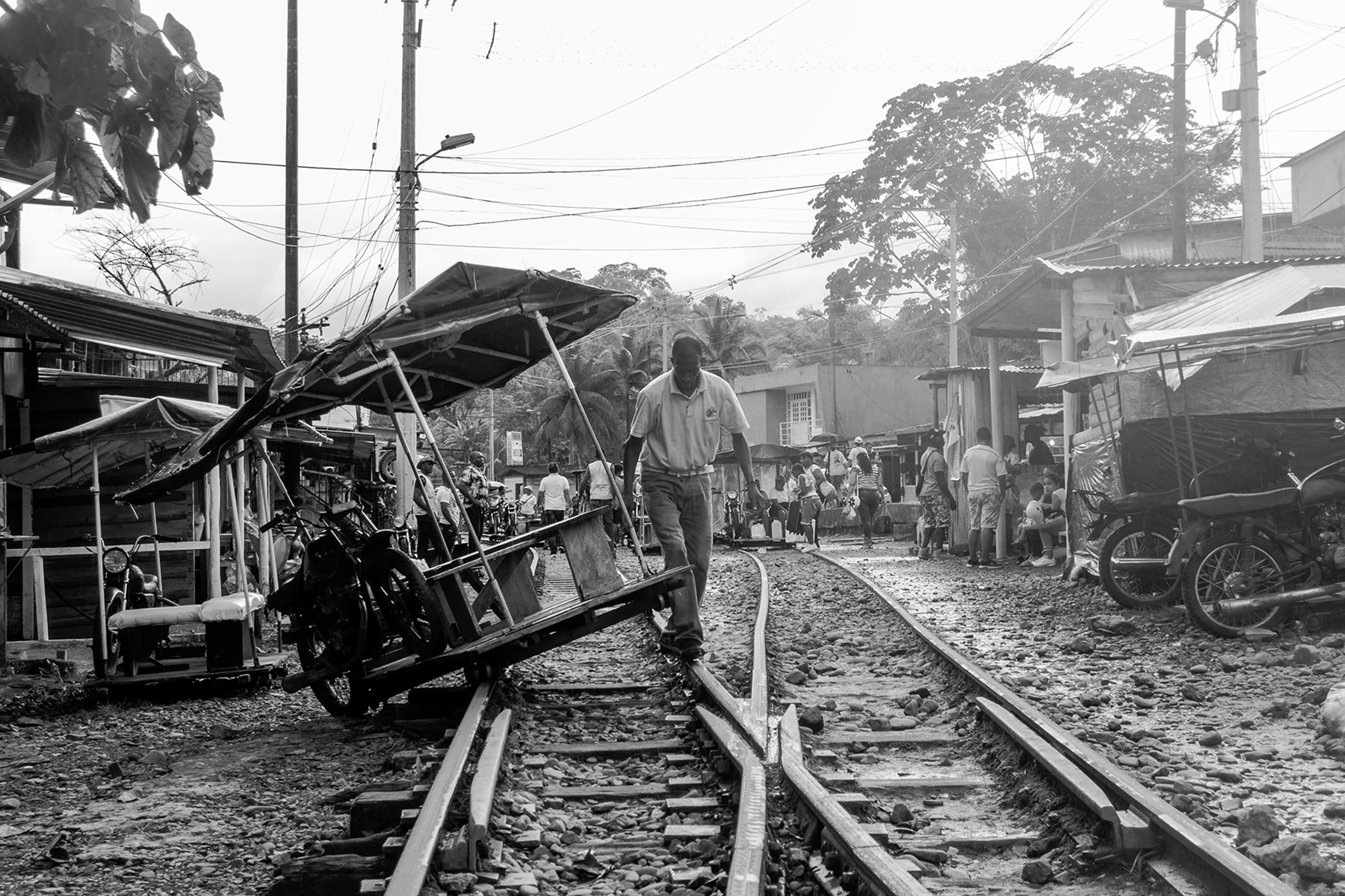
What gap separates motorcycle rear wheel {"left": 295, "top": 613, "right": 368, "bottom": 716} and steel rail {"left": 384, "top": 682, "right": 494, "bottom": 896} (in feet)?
5.36

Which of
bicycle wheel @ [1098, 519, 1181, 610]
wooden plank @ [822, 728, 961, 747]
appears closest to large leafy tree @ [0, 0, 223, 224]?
wooden plank @ [822, 728, 961, 747]

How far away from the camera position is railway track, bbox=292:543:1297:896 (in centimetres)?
379

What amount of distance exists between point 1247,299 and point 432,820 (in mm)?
9495

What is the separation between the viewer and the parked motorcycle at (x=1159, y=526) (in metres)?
9.68

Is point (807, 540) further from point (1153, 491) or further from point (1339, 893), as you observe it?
point (1339, 893)

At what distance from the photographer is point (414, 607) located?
745cm

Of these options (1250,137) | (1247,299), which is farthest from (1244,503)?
(1250,137)

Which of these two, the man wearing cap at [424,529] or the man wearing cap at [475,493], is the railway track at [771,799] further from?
the man wearing cap at [475,493]

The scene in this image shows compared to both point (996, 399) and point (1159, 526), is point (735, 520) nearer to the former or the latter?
point (996, 399)

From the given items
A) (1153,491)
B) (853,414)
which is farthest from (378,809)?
(853,414)

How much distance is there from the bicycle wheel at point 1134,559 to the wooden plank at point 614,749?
234 inches

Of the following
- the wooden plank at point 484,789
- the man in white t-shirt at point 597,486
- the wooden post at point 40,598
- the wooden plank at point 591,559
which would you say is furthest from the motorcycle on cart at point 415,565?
the man in white t-shirt at point 597,486

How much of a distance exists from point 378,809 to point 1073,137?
3834 cm

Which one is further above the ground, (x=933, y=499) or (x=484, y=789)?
(x=933, y=499)
